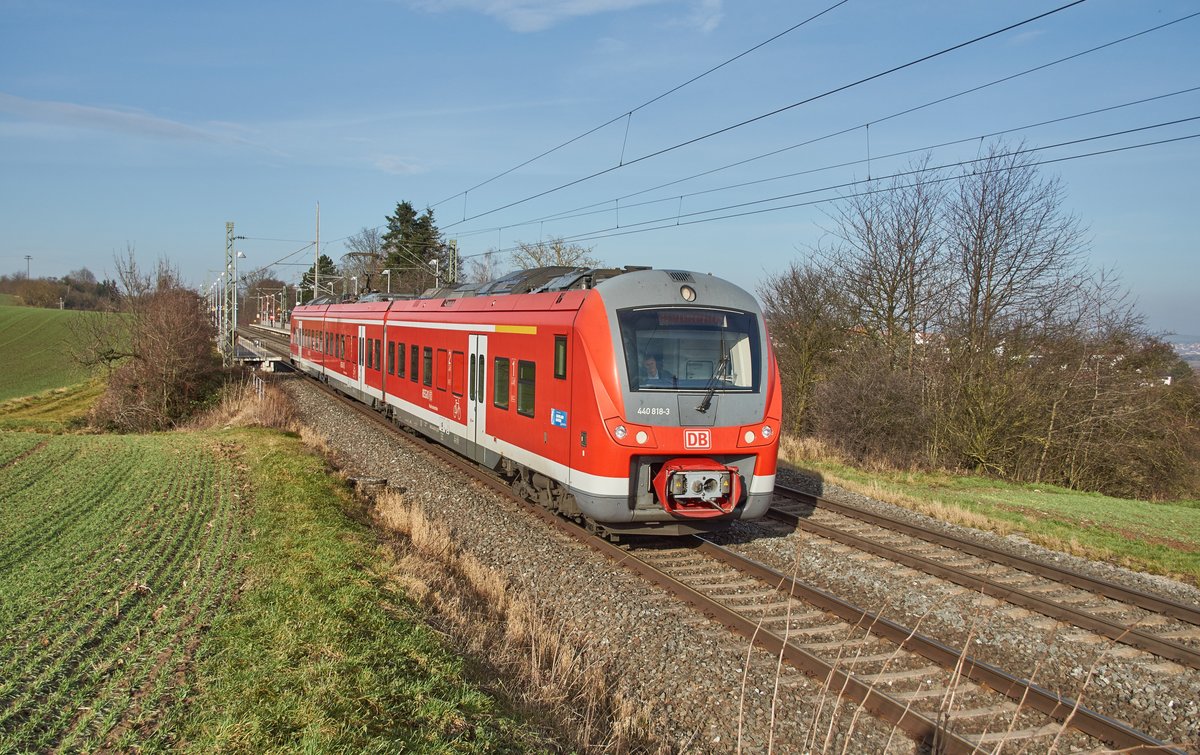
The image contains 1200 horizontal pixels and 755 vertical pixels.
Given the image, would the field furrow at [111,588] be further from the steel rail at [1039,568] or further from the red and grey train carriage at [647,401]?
the steel rail at [1039,568]

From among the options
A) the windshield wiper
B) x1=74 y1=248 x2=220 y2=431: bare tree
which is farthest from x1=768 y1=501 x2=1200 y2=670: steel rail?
x1=74 y1=248 x2=220 y2=431: bare tree

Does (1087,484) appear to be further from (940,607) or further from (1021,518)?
(940,607)

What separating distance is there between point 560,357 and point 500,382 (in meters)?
2.34

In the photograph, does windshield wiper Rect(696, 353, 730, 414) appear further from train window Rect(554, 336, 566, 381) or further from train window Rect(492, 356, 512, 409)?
train window Rect(492, 356, 512, 409)

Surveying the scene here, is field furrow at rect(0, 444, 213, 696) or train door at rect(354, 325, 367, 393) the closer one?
field furrow at rect(0, 444, 213, 696)

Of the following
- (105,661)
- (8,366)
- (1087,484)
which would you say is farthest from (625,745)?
(8,366)

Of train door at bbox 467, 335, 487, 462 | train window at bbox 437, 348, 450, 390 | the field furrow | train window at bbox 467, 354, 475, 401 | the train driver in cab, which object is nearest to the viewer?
the field furrow

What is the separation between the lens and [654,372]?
338 inches

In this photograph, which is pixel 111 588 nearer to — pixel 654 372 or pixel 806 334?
pixel 654 372

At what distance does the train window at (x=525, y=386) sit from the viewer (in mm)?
10180

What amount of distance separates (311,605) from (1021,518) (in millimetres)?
10822

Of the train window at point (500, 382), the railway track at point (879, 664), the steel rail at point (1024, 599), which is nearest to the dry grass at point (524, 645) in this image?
the railway track at point (879, 664)

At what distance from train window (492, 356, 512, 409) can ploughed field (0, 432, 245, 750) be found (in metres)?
3.72

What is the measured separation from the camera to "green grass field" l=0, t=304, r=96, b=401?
36.7m
